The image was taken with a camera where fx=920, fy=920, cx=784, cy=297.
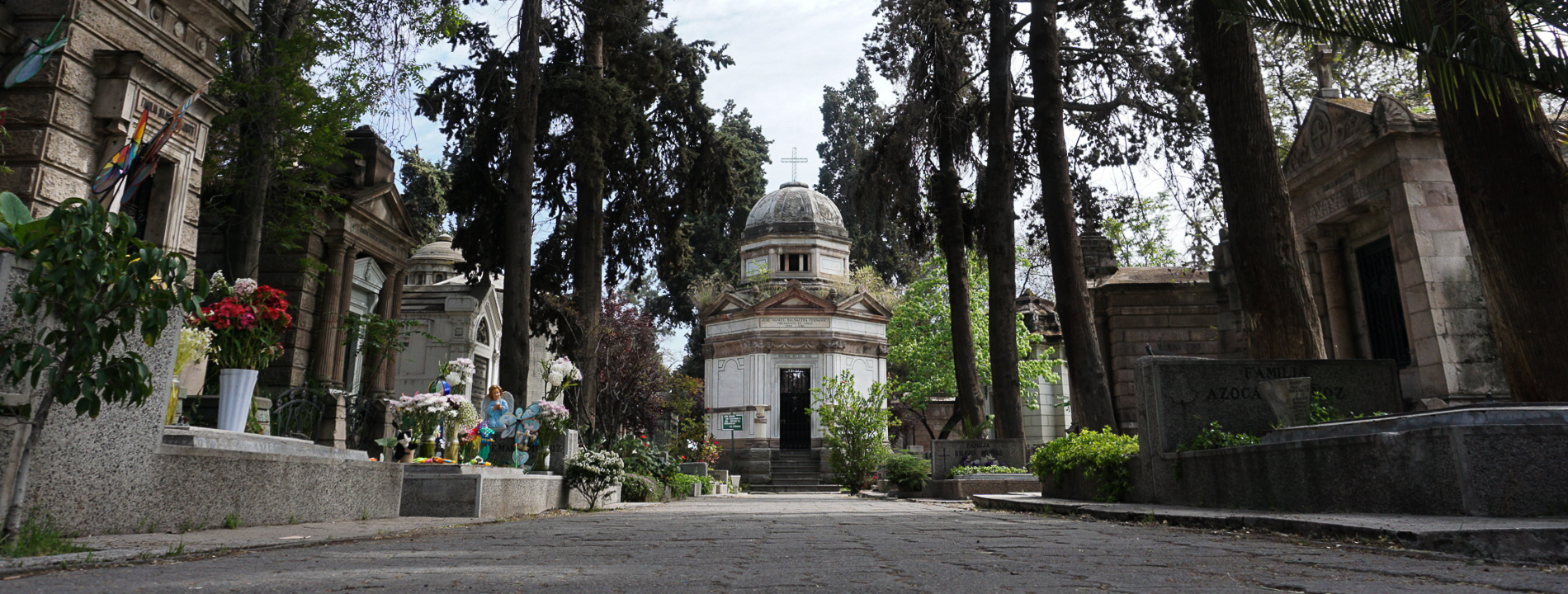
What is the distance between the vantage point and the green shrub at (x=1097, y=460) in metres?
9.53

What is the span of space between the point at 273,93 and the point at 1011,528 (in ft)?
33.1

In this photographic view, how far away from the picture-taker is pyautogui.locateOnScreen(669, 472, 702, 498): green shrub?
18.9 m

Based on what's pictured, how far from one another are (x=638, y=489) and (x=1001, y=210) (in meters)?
7.96

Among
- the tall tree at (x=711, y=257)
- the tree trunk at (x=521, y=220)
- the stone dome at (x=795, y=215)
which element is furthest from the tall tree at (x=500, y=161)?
the tall tree at (x=711, y=257)

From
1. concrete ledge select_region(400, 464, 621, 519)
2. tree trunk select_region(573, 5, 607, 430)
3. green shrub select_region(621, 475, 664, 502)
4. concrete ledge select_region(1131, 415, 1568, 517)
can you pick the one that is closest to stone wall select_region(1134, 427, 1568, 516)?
concrete ledge select_region(1131, 415, 1568, 517)

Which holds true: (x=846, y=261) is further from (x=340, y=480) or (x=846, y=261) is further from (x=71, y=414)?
(x=71, y=414)

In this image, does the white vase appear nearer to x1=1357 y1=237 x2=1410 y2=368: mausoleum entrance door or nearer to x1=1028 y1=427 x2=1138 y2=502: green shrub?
x1=1028 y1=427 x2=1138 y2=502: green shrub

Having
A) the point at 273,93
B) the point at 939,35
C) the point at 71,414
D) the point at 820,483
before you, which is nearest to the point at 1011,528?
the point at 71,414

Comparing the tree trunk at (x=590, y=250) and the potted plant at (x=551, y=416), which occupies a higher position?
the tree trunk at (x=590, y=250)

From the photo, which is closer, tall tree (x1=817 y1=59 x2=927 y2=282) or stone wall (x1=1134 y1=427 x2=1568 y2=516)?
stone wall (x1=1134 y1=427 x2=1568 y2=516)

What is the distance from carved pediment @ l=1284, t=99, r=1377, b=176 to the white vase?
41.7 ft

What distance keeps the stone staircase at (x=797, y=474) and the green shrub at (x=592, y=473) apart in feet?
60.5

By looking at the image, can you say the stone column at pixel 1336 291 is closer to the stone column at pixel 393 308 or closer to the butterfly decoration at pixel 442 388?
the butterfly decoration at pixel 442 388

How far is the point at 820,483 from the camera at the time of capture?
31422mm
